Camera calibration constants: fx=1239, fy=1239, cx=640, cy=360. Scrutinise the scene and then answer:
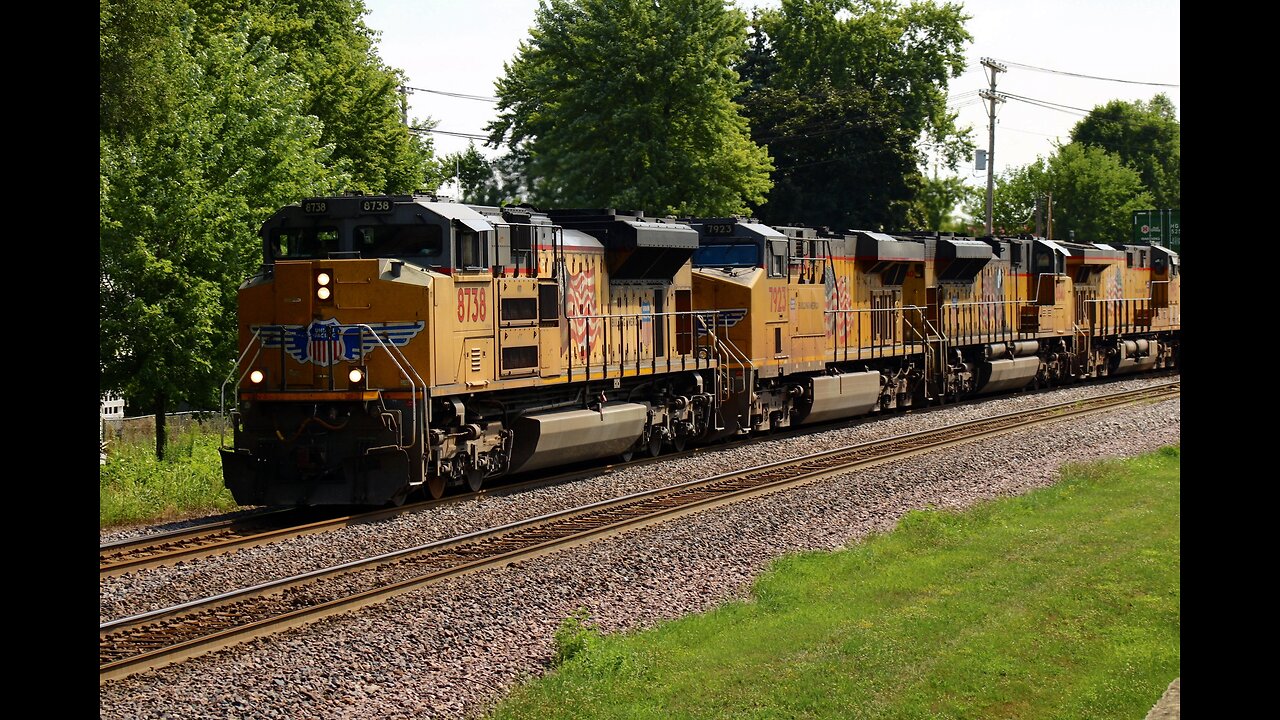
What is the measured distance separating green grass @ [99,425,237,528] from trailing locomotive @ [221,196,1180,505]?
89 cm

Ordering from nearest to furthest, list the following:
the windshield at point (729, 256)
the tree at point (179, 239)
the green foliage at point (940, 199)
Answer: the tree at point (179, 239)
the windshield at point (729, 256)
the green foliage at point (940, 199)

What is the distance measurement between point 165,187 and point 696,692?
16273 millimetres

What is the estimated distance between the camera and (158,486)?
17.0 m

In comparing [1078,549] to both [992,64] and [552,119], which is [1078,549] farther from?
[992,64]

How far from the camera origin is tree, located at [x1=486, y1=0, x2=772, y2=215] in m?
36.9

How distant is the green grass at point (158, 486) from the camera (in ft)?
51.0

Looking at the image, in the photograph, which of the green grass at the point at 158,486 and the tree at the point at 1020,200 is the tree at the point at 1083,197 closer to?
the tree at the point at 1020,200

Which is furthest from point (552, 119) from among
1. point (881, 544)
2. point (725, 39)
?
point (881, 544)

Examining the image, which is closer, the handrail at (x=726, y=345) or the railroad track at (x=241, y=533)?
the railroad track at (x=241, y=533)

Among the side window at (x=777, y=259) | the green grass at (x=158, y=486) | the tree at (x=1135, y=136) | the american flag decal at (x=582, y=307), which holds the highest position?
the tree at (x=1135, y=136)

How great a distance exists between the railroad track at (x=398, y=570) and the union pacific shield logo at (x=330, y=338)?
2.65 meters

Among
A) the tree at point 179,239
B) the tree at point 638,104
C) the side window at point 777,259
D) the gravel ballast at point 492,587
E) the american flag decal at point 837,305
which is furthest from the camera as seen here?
the tree at point 638,104

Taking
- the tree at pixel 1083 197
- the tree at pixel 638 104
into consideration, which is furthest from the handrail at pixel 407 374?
the tree at pixel 1083 197

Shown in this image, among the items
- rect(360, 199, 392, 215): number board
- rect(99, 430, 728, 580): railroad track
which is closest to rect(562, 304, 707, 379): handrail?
rect(99, 430, 728, 580): railroad track
